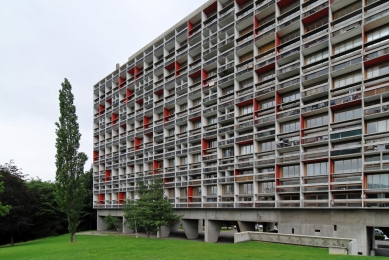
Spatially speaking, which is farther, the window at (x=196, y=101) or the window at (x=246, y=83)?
the window at (x=196, y=101)

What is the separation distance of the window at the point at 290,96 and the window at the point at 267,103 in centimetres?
143

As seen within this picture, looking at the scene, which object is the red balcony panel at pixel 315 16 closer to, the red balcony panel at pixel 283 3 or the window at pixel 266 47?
the red balcony panel at pixel 283 3

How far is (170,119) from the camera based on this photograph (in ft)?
180

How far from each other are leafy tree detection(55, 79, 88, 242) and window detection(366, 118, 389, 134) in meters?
31.9

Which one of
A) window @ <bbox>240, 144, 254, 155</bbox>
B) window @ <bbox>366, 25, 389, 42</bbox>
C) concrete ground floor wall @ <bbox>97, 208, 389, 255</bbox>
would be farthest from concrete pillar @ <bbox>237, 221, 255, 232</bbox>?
window @ <bbox>366, 25, 389, 42</bbox>

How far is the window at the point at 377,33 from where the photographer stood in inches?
1248

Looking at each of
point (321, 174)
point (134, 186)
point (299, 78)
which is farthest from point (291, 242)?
point (134, 186)

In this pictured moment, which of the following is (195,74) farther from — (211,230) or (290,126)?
(211,230)

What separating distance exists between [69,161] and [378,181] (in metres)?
33.5

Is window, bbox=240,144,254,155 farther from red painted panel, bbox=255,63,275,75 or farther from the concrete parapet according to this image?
the concrete parapet

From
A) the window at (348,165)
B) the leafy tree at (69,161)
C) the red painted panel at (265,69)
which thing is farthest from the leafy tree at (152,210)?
the window at (348,165)

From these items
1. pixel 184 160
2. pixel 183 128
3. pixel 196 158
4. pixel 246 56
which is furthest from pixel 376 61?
pixel 184 160

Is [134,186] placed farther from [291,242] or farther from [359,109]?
[359,109]

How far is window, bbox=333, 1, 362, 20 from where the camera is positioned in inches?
1347
